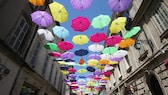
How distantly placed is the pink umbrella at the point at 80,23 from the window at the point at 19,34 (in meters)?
3.57

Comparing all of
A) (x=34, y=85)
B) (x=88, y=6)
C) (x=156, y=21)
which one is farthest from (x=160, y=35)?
(x=34, y=85)

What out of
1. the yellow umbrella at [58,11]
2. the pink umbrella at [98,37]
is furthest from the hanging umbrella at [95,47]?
the yellow umbrella at [58,11]

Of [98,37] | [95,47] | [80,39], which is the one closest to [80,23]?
[80,39]

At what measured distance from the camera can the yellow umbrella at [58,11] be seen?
7.08 metres

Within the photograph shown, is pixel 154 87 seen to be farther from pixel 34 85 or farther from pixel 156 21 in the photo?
pixel 34 85

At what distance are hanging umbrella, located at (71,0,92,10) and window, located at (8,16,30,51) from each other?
151 inches

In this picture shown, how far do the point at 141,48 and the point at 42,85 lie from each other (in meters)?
9.36

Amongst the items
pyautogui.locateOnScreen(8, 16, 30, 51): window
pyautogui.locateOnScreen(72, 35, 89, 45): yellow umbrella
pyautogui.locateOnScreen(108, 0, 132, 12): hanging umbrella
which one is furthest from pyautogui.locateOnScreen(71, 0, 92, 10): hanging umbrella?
pyautogui.locateOnScreen(8, 16, 30, 51): window

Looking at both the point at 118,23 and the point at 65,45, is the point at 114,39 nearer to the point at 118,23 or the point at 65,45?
the point at 118,23

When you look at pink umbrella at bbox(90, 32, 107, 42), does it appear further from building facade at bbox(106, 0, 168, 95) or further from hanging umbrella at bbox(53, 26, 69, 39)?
building facade at bbox(106, 0, 168, 95)

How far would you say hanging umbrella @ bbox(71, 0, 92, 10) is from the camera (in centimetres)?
694

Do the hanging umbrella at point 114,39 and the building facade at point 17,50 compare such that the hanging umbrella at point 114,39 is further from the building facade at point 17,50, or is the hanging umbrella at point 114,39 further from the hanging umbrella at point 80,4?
the building facade at point 17,50

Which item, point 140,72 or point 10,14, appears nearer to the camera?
point 10,14

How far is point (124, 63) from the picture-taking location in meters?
13.8
